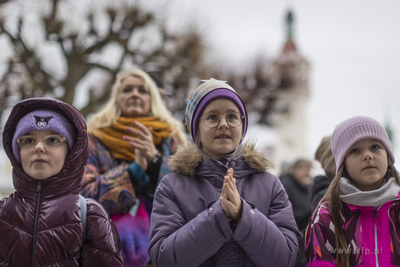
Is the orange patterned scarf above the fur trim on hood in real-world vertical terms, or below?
above

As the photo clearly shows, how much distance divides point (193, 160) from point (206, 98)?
34 cm

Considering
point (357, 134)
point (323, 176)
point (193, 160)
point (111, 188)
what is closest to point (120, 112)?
point (111, 188)

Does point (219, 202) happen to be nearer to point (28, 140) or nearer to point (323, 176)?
point (28, 140)

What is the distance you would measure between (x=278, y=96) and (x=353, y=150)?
47.2 feet

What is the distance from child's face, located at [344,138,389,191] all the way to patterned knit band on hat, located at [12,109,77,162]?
59.0 inches

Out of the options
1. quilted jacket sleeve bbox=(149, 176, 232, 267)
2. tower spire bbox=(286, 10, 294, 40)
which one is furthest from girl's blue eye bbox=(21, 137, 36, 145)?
tower spire bbox=(286, 10, 294, 40)

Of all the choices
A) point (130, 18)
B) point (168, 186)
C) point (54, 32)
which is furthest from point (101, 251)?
point (130, 18)

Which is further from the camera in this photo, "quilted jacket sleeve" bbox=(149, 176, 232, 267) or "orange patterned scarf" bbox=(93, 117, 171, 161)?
"orange patterned scarf" bbox=(93, 117, 171, 161)

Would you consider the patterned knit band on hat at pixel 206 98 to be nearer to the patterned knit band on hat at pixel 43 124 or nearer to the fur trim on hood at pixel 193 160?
the fur trim on hood at pixel 193 160

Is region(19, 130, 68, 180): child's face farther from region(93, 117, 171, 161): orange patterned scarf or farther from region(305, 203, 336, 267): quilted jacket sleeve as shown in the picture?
region(305, 203, 336, 267): quilted jacket sleeve

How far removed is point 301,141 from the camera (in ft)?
150

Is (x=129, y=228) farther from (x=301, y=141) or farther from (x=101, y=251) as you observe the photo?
(x=301, y=141)

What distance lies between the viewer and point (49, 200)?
6.01ft

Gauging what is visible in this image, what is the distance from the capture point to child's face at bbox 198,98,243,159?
1981 millimetres
